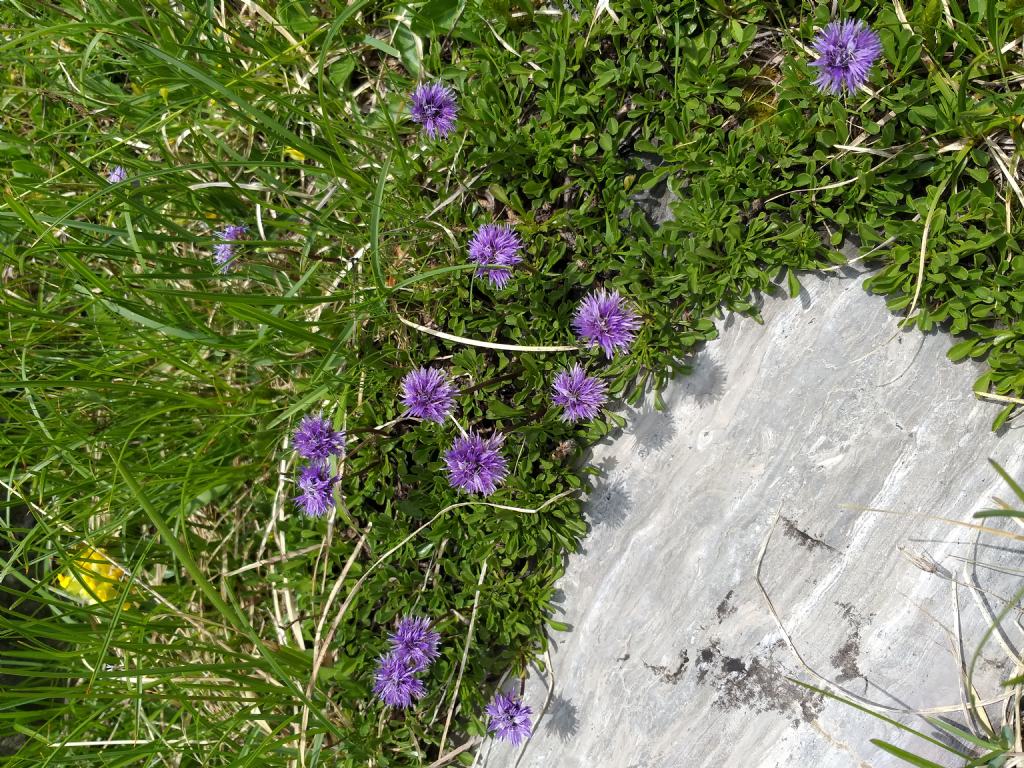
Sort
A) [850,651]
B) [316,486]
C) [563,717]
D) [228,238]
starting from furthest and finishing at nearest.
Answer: [228,238] → [563,717] → [316,486] → [850,651]

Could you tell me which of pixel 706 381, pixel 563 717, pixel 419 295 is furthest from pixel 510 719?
pixel 419 295

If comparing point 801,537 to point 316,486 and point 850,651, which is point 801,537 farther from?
point 316,486

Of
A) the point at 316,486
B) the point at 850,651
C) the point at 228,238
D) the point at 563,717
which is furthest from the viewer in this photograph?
the point at 228,238

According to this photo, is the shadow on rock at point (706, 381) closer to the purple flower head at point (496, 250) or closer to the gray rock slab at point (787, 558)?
the gray rock slab at point (787, 558)

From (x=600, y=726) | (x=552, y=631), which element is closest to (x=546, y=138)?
(x=552, y=631)

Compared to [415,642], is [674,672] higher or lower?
higher

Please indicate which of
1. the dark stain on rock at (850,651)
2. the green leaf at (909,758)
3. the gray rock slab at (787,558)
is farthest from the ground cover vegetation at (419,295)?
the green leaf at (909,758)
